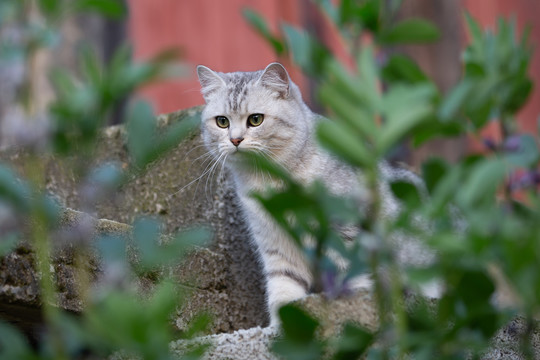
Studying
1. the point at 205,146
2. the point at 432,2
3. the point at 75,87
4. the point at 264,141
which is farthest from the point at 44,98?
the point at 75,87

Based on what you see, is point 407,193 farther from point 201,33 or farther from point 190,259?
point 201,33

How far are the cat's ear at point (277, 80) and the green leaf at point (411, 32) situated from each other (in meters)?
2.14

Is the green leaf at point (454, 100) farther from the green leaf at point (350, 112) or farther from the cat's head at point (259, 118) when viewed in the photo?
the cat's head at point (259, 118)

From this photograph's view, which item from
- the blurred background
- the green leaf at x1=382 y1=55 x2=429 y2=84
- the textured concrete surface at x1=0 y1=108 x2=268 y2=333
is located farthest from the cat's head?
the green leaf at x1=382 y1=55 x2=429 y2=84

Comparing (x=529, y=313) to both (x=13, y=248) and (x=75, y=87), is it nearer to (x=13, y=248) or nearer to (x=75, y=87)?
(x=75, y=87)

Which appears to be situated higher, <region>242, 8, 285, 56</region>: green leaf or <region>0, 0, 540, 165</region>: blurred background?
<region>0, 0, 540, 165</region>: blurred background

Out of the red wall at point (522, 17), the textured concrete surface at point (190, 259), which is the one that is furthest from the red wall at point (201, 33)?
the textured concrete surface at point (190, 259)

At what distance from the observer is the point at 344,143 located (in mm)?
867

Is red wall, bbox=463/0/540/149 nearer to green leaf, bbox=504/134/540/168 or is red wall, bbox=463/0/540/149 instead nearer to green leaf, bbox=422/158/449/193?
green leaf, bbox=504/134/540/168

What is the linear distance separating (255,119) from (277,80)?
18cm

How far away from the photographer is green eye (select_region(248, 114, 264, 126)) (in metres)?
3.12

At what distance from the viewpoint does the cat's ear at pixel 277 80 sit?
3109mm

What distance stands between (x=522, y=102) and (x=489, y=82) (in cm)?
9

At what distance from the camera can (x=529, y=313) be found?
0.93 metres
